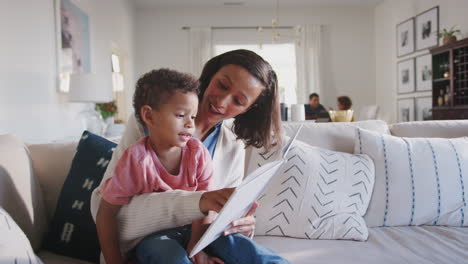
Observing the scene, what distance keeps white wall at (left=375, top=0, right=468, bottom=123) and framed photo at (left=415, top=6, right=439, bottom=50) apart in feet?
0.25

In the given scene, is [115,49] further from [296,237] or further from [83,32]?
[296,237]

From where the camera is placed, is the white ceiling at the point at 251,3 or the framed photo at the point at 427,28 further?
the white ceiling at the point at 251,3

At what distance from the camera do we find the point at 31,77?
3.28m

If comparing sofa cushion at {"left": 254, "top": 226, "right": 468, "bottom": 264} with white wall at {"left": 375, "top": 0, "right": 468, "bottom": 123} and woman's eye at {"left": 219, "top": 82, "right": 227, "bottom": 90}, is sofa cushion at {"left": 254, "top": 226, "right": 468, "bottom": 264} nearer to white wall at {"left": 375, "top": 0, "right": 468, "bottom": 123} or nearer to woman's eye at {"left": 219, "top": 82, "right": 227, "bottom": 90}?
woman's eye at {"left": 219, "top": 82, "right": 227, "bottom": 90}

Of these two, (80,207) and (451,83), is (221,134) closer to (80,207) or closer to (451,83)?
(80,207)

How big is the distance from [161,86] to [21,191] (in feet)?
2.38

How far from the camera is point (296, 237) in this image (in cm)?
165

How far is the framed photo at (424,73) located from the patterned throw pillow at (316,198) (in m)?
5.02

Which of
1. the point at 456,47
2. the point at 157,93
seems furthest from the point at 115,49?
the point at 157,93

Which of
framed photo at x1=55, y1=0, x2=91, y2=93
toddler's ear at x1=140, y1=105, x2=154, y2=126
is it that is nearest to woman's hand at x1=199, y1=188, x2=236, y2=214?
toddler's ear at x1=140, y1=105, x2=154, y2=126

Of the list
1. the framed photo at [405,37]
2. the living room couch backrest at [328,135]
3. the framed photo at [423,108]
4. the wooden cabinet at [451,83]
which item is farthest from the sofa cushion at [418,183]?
the framed photo at [405,37]

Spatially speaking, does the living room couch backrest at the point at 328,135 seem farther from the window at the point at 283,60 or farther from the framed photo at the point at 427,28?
the window at the point at 283,60

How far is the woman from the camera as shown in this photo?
3.33 ft

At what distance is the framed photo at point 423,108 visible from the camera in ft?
20.2
